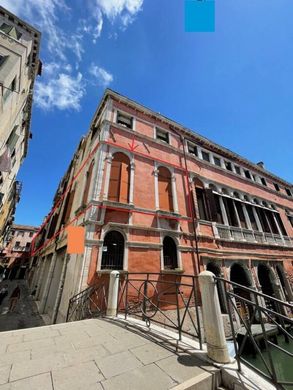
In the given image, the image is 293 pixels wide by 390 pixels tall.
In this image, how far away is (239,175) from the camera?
15219mm

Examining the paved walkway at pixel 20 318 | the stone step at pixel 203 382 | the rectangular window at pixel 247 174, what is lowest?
the paved walkway at pixel 20 318

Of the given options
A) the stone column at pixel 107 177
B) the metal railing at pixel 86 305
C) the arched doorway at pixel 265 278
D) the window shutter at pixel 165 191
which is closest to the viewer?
the metal railing at pixel 86 305

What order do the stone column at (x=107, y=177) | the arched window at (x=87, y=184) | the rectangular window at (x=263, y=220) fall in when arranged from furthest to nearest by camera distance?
the rectangular window at (x=263, y=220)
the arched window at (x=87, y=184)
the stone column at (x=107, y=177)

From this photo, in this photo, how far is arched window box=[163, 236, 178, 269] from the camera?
8.50 metres

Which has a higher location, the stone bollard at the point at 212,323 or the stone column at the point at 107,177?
the stone column at the point at 107,177

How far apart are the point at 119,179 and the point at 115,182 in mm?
273

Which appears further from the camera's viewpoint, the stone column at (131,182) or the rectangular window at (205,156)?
the rectangular window at (205,156)

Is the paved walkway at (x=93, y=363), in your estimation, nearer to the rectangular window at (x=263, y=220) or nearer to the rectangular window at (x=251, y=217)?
the rectangular window at (x=251, y=217)

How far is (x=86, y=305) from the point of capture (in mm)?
5934

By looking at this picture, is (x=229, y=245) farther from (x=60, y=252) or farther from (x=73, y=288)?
(x=60, y=252)

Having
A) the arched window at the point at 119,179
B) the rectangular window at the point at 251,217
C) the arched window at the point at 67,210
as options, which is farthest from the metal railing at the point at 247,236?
the arched window at the point at 67,210

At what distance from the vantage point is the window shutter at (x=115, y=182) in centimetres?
846

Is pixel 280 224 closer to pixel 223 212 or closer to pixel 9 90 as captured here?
pixel 223 212
